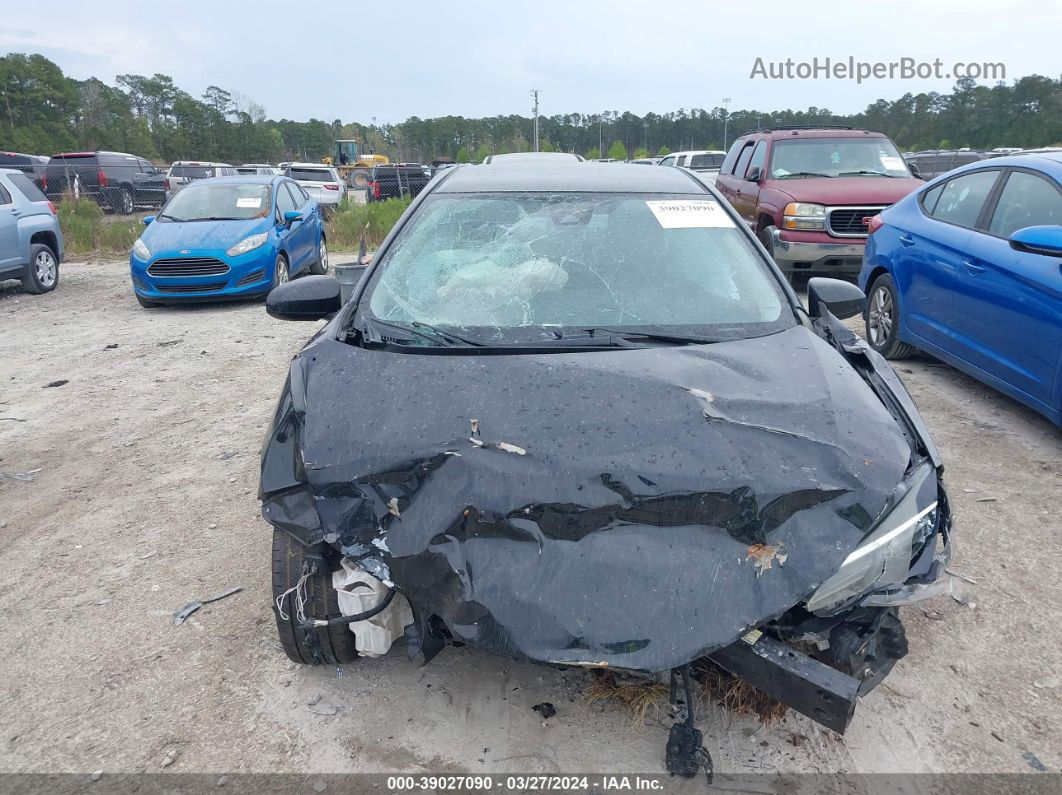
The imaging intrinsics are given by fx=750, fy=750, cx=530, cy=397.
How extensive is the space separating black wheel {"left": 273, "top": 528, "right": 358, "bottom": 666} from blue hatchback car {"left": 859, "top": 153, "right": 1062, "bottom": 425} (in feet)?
13.2

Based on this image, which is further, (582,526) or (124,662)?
(124,662)

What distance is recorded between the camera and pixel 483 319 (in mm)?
2877

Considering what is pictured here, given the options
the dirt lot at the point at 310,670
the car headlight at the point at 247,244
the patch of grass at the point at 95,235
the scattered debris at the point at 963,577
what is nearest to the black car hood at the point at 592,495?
the dirt lot at the point at 310,670

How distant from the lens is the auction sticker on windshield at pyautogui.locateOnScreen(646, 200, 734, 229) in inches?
131

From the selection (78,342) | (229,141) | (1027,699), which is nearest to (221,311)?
(78,342)

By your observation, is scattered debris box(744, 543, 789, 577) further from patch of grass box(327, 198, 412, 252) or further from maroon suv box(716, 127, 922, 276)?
patch of grass box(327, 198, 412, 252)

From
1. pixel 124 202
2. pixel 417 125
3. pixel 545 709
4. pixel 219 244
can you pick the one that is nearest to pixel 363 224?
pixel 219 244

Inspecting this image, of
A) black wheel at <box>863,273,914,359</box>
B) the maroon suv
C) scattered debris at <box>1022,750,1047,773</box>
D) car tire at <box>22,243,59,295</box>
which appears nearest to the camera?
scattered debris at <box>1022,750,1047,773</box>

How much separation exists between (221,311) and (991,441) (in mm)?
8462

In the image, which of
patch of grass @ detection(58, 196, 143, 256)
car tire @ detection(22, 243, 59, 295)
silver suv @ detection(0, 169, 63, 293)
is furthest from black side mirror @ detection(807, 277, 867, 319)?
patch of grass @ detection(58, 196, 143, 256)

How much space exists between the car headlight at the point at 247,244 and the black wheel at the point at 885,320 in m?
7.19

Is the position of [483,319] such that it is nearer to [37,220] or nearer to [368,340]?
[368,340]

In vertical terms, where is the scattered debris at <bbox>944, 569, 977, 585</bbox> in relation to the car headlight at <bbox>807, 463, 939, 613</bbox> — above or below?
below

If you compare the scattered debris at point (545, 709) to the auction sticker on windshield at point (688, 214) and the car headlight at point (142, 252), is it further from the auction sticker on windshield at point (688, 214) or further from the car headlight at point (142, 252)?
the car headlight at point (142, 252)
